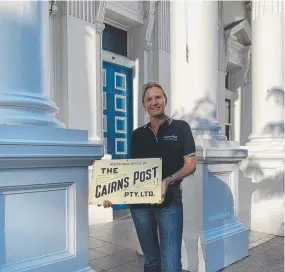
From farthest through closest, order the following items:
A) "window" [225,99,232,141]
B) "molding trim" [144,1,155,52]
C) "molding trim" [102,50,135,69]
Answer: "window" [225,99,232,141], "molding trim" [144,1,155,52], "molding trim" [102,50,135,69]

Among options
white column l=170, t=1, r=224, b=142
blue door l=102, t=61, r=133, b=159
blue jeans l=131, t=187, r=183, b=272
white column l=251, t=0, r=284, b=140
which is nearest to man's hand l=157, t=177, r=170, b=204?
blue jeans l=131, t=187, r=183, b=272

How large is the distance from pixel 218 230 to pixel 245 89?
314 inches

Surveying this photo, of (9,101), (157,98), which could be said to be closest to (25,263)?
(9,101)

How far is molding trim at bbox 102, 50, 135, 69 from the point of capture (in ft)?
22.0

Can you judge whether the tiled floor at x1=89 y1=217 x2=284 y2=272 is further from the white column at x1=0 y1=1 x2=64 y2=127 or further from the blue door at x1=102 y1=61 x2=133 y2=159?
the white column at x1=0 y1=1 x2=64 y2=127

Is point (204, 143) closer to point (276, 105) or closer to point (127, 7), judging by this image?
point (276, 105)

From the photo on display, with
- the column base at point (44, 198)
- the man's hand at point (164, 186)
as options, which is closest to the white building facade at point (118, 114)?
the column base at point (44, 198)

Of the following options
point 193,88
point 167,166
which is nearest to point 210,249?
point 167,166

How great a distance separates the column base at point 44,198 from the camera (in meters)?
2.15

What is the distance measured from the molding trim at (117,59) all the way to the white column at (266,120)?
261cm

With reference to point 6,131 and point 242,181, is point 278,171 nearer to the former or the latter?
point 242,181

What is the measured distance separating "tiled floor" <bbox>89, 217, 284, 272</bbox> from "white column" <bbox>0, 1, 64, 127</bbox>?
6.81 ft

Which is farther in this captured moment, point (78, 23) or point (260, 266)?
point (78, 23)

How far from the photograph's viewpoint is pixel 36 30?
2416 millimetres
